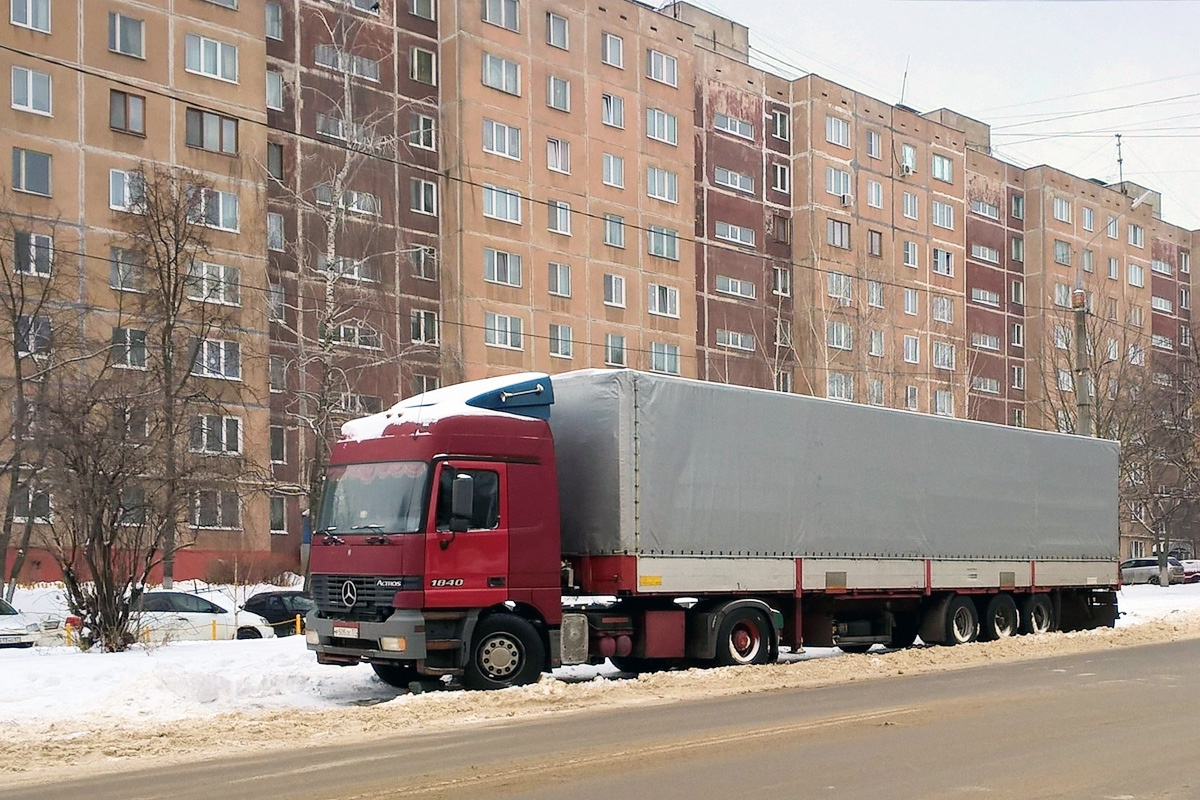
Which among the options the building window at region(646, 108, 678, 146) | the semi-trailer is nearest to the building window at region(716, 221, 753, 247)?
the building window at region(646, 108, 678, 146)

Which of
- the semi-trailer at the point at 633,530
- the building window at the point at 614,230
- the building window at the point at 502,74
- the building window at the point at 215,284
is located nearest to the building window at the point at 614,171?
the building window at the point at 614,230

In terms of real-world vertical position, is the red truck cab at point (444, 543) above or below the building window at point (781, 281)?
below

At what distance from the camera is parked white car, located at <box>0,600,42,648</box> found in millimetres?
27562

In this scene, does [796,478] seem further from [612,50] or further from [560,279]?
[612,50]

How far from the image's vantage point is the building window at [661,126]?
2344 inches

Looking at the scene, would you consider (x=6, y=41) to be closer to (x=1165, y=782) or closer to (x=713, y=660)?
(x=713, y=660)

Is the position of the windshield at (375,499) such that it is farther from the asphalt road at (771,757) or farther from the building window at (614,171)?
the building window at (614,171)

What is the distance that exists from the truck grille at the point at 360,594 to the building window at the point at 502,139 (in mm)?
37965

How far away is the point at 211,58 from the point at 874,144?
3629cm

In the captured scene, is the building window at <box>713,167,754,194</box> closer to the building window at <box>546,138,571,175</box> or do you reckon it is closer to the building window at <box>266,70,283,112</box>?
the building window at <box>546,138,571,175</box>

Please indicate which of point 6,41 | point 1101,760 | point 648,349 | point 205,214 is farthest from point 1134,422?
point 1101,760

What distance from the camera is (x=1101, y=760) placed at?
34.1 feet

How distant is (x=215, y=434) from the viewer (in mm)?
35312

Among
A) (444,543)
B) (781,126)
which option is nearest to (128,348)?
(444,543)
